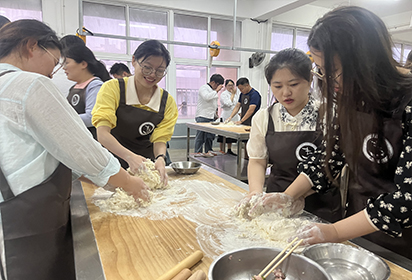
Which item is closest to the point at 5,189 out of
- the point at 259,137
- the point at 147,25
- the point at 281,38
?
the point at 259,137

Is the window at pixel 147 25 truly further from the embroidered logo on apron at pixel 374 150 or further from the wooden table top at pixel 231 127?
the embroidered logo on apron at pixel 374 150

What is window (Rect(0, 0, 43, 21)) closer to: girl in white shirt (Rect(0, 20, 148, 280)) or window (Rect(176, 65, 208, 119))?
window (Rect(176, 65, 208, 119))

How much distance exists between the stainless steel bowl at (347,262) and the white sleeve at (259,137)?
0.88m

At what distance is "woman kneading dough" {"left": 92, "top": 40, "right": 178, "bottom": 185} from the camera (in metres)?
1.89

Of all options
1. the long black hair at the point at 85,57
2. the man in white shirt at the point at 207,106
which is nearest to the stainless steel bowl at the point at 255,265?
the long black hair at the point at 85,57

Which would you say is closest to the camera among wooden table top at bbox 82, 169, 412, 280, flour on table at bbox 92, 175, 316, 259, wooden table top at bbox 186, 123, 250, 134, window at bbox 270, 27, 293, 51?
wooden table top at bbox 82, 169, 412, 280

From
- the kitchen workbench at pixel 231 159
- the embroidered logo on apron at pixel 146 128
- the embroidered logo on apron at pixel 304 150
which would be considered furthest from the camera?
the kitchen workbench at pixel 231 159

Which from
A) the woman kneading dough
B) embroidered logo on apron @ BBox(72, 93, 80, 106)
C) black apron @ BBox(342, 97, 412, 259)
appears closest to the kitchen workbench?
the woman kneading dough

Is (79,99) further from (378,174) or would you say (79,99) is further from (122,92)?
(378,174)

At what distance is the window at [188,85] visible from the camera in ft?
27.1

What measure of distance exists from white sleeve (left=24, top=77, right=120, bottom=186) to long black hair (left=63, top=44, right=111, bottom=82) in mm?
1410

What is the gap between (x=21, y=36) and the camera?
114 centimetres

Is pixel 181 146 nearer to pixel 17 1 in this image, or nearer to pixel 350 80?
pixel 17 1

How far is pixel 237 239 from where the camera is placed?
3.65 feet
